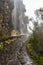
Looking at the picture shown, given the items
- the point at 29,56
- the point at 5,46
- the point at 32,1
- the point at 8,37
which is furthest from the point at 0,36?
the point at 32,1

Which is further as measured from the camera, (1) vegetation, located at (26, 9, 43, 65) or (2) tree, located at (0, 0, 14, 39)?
(2) tree, located at (0, 0, 14, 39)

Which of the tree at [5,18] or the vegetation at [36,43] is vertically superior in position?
the tree at [5,18]

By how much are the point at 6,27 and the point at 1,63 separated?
0.94m

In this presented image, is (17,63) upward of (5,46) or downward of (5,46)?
downward

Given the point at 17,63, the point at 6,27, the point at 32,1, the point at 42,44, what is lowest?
the point at 17,63

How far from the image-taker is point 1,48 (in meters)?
2.59

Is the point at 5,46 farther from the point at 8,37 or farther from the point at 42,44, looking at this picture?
the point at 42,44

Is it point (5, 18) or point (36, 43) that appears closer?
point (36, 43)

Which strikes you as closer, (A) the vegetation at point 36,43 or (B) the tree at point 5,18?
(A) the vegetation at point 36,43

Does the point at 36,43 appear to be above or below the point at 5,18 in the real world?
below

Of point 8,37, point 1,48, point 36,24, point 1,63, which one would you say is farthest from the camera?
point 8,37

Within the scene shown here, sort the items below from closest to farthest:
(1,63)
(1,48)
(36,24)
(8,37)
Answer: (1,63)
(1,48)
(36,24)
(8,37)

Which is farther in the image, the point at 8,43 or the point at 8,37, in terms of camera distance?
the point at 8,37

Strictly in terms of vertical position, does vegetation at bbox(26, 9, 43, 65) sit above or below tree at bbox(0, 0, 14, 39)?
below
